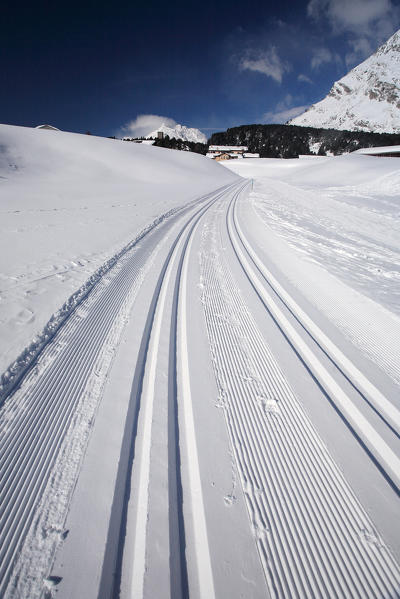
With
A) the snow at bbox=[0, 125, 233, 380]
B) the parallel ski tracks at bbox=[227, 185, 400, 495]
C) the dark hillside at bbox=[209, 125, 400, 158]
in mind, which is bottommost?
the parallel ski tracks at bbox=[227, 185, 400, 495]

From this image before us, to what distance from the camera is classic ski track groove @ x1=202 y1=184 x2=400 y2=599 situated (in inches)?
43.5

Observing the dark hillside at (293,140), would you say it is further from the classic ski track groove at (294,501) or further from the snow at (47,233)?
the classic ski track groove at (294,501)

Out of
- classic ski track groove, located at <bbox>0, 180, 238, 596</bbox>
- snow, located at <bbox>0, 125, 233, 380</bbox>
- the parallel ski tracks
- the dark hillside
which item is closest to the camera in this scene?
classic ski track groove, located at <bbox>0, 180, 238, 596</bbox>

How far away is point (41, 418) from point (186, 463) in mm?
1078

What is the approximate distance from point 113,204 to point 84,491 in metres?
11.0

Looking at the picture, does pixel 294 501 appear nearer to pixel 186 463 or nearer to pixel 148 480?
pixel 186 463

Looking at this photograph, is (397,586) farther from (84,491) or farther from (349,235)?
(349,235)

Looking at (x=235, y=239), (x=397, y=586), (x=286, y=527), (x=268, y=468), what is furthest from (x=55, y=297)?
(x=235, y=239)

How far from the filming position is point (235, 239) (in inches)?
235

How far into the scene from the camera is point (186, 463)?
1.49 metres

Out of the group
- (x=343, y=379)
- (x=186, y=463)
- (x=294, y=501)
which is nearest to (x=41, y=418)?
(x=186, y=463)

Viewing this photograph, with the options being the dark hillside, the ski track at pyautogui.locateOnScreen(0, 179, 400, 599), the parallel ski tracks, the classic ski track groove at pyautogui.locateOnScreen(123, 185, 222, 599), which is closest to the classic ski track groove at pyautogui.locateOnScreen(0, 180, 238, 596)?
the ski track at pyautogui.locateOnScreen(0, 179, 400, 599)

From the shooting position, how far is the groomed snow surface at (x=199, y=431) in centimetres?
112

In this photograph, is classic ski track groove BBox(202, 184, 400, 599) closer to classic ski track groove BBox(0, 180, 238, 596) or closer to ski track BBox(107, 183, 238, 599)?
ski track BBox(107, 183, 238, 599)
